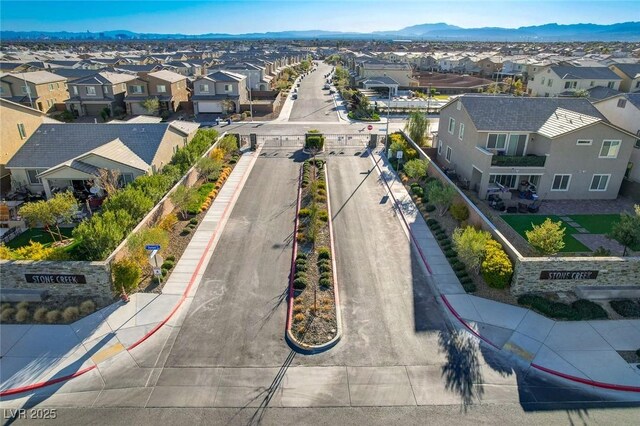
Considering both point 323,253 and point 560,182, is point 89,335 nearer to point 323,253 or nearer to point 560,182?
point 323,253

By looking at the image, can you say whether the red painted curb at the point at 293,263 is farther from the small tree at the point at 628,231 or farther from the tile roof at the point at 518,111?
the small tree at the point at 628,231

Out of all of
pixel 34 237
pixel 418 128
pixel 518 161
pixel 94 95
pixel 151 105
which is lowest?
pixel 34 237

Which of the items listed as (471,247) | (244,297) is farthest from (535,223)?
(244,297)

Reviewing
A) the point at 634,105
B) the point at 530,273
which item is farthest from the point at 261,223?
the point at 634,105

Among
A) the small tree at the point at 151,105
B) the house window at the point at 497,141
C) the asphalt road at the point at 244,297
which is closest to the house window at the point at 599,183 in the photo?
the house window at the point at 497,141

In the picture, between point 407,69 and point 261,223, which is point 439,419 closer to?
point 261,223

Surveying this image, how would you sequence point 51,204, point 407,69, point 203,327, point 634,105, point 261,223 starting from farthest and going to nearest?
point 407,69 < point 634,105 < point 261,223 < point 51,204 < point 203,327
